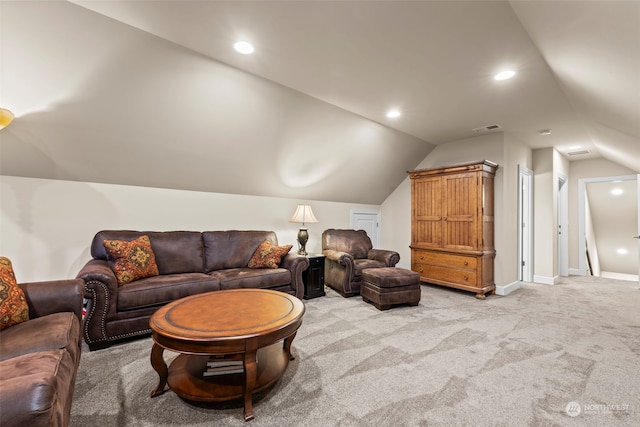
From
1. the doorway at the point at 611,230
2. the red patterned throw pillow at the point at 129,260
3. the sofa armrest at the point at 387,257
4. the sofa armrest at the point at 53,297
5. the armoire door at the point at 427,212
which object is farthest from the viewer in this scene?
the doorway at the point at 611,230

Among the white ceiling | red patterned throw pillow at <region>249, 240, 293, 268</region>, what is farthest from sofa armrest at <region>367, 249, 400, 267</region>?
the white ceiling

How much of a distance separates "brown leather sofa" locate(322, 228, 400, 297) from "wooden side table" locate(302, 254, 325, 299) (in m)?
0.26

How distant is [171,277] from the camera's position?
112 inches

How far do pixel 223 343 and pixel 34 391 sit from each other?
0.71 metres

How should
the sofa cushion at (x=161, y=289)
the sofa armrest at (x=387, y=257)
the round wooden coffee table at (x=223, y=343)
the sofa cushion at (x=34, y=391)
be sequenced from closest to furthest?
the sofa cushion at (x=34, y=391) → the round wooden coffee table at (x=223, y=343) → the sofa cushion at (x=161, y=289) → the sofa armrest at (x=387, y=257)

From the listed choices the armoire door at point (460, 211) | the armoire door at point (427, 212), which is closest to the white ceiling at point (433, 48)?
the armoire door at point (460, 211)

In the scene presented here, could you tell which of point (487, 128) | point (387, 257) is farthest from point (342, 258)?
point (487, 128)

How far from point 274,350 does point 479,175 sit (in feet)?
11.8

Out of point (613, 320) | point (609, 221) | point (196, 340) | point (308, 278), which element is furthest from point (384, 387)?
point (609, 221)

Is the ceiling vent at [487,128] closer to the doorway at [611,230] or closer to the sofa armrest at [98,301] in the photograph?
the doorway at [611,230]

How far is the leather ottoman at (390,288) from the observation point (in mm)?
3361

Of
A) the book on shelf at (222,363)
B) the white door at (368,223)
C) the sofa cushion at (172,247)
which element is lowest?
the book on shelf at (222,363)

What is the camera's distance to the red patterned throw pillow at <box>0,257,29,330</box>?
158 centimetres

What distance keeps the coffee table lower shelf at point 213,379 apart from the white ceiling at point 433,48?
2.39 m
